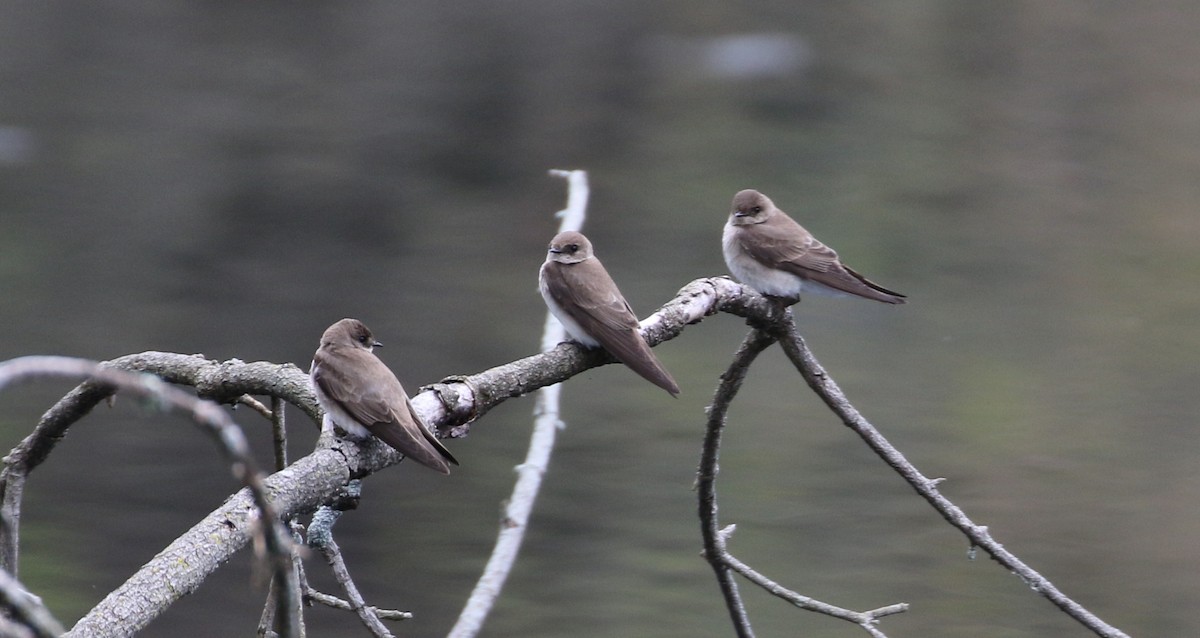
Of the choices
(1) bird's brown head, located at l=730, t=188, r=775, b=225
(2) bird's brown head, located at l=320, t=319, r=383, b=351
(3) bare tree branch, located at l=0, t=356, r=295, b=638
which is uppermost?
(1) bird's brown head, located at l=730, t=188, r=775, b=225

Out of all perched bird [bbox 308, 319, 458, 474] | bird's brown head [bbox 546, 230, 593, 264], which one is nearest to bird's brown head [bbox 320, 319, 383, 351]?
perched bird [bbox 308, 319, 458, 474]

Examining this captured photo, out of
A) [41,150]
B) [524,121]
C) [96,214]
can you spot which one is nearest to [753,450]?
[524,121]

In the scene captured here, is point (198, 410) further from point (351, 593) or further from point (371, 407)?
point (351, 593)

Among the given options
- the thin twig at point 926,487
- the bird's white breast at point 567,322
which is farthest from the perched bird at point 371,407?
the thin twig at point 926,487

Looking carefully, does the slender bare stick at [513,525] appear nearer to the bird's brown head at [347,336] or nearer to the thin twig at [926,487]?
the bird's brown head at [347,336]

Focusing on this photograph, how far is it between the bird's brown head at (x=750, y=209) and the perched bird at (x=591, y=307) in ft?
2.43

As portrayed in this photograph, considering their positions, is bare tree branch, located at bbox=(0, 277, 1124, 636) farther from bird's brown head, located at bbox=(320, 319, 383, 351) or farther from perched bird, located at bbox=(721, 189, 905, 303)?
perched bird, located at bbox=(721, 189, 905, 303)

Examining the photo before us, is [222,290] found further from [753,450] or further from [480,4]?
[753,450]

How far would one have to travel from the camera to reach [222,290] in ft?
25.9

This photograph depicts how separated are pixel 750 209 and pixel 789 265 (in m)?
0.46

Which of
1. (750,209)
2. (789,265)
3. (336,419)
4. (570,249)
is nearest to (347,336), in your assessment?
(336,419)

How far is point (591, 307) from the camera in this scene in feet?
10.1

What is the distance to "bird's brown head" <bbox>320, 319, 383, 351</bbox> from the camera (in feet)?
9.23

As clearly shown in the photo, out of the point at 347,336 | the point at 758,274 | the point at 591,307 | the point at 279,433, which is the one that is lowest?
the point at 279,433
